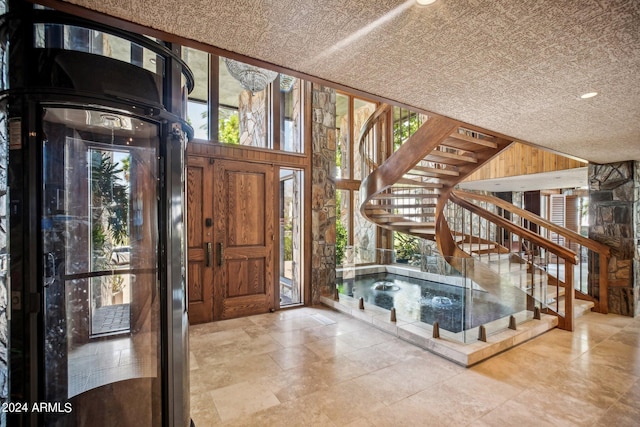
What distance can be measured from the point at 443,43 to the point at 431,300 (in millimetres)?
3384

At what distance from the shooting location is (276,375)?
2561 millimetres

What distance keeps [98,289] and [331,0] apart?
178cm

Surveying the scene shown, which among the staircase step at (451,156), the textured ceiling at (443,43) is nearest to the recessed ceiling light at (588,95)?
the textured ceiling at (443,43)

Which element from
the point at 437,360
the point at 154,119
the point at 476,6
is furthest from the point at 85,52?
the point at 437,360

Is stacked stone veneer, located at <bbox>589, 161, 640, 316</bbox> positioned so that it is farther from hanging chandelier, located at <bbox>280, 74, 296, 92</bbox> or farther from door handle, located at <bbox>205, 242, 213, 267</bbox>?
door handle, located at <bbox>205, 242, 213, 267</bbox>

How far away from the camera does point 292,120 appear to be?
191 inches

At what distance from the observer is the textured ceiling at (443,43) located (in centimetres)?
121

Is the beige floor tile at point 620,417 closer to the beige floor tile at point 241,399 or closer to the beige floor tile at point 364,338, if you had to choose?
the beige floor tile at point 364,338

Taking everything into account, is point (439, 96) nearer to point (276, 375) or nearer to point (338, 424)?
point (338, 424)

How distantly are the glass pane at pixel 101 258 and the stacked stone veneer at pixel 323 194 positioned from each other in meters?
3.11

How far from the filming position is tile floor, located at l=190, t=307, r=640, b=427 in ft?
6.66

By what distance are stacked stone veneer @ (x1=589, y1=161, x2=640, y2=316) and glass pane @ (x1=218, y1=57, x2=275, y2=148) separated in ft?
16.2

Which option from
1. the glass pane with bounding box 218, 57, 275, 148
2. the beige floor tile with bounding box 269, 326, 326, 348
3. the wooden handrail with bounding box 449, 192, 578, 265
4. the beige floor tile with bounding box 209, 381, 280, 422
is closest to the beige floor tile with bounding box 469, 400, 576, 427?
the beige floor tile with bounding box 209, 381, 280, 422

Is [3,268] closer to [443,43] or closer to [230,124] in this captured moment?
[443,43]
